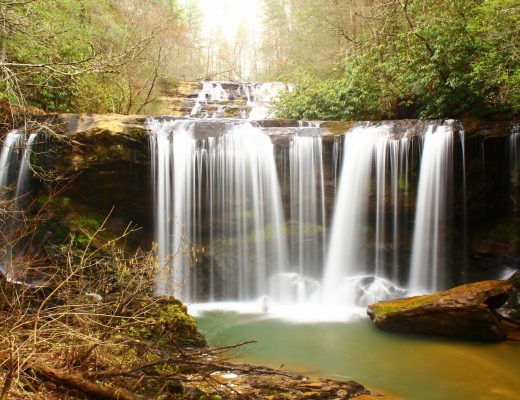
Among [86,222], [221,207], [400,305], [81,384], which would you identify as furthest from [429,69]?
[81,384]

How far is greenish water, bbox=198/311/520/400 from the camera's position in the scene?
5.59 m

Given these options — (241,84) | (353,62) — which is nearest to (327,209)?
(353,62)

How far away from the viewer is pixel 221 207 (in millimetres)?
10578

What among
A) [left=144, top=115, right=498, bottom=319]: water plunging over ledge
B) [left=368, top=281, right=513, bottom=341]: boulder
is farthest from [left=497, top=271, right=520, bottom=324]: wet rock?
[left=144, top=115, right=498, bottom=319]: water plunging over ledge

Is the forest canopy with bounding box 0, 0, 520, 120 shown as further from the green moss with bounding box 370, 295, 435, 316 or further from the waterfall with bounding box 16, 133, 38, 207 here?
the green moss with bounding box 370, 295, 435, 316

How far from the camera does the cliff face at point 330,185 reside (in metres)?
9.56

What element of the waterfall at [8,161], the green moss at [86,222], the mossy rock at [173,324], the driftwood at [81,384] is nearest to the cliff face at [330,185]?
the green moss at [86,222]

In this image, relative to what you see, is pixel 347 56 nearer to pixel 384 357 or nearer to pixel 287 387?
pixel 384 357

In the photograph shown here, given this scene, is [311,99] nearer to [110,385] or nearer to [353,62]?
[353,62]

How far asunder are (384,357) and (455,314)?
5.31 ft

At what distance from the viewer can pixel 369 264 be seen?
34.1ft

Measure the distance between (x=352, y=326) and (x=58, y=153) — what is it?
25.8 feet

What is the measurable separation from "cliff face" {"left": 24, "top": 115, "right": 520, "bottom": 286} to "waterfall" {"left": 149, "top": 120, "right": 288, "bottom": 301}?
1.15 ft

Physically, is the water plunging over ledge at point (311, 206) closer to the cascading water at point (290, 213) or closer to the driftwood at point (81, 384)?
the cascading water at point (290, 213)
